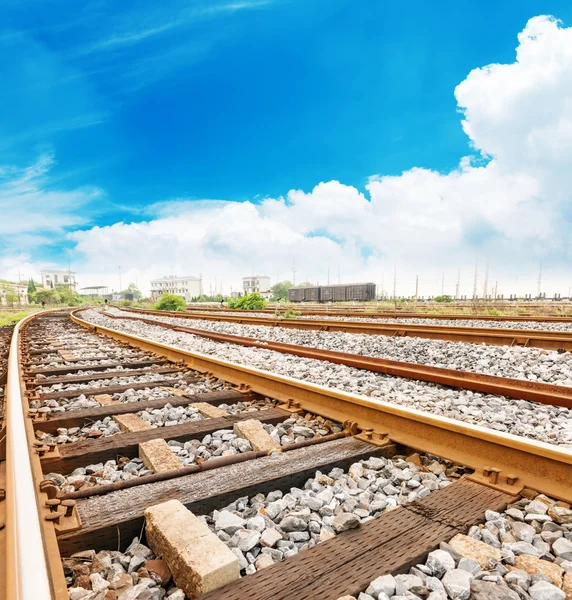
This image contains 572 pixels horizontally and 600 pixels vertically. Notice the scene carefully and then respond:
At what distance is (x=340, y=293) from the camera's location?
54750 mm

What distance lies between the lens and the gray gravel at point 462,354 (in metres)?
4.88

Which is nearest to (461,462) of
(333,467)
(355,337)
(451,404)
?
(333,467)

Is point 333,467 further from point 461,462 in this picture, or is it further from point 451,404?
point 451,404

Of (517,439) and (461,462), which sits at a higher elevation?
(517,439)

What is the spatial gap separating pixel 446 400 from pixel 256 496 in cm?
201

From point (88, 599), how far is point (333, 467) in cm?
125

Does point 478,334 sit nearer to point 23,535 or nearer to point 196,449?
point 196,449

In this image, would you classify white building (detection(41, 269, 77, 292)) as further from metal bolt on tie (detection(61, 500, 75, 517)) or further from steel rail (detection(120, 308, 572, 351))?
metal bolt on tie (detection(61, 500, 75, 517))

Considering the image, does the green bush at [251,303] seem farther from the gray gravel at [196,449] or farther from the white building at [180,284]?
the white building at [180,284]

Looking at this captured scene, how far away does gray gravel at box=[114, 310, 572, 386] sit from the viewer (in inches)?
192

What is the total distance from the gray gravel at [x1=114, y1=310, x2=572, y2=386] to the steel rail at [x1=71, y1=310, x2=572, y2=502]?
2.67m

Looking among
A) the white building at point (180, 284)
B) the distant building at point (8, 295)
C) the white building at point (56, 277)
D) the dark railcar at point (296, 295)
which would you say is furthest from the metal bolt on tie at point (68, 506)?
the white building at point (56, 277)

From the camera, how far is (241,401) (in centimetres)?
375

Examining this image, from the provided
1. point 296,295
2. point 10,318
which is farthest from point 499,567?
point 296,295
